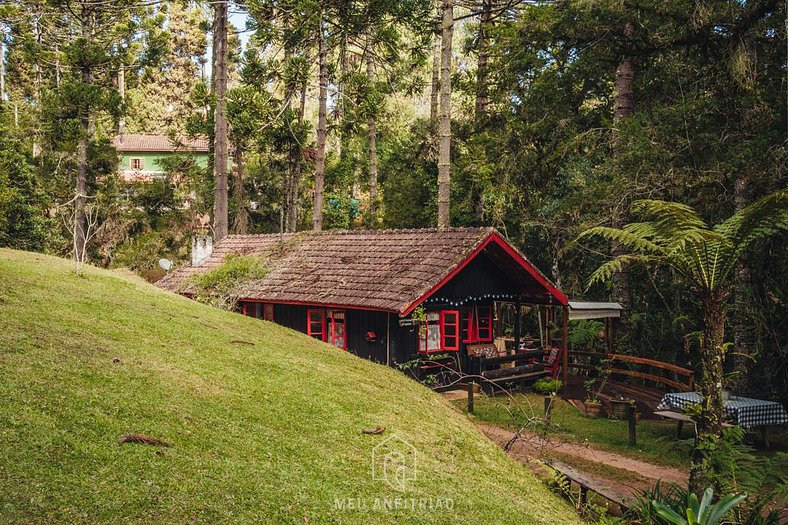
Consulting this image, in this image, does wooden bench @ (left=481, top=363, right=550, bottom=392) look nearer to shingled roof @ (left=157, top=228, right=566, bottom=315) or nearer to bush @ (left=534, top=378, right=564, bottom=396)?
bush @ (left=534, top=378, right=564, bottom=396)

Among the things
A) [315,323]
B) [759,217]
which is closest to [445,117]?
[315,323]

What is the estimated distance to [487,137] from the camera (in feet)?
80.0

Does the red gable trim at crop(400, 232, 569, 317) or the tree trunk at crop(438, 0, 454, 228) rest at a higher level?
the tree trunk at crop(438, 0, 454, 228)

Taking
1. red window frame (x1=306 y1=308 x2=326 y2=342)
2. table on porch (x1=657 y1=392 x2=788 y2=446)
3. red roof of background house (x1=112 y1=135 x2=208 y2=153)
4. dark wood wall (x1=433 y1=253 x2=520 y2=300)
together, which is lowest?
table on porch (x1=657 y1=392 x2=788 y2=446)

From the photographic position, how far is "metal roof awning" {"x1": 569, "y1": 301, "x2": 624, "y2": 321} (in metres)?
20.2

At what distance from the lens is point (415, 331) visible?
1878 centimetres

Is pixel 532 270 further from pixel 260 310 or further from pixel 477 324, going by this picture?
pixel 260 310

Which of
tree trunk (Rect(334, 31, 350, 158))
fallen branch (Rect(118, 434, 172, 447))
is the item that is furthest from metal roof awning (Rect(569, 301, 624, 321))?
fallen branch (Rect(118, 434, 172, 447))

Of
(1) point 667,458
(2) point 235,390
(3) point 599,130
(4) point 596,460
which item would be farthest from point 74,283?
(3) point 599,130

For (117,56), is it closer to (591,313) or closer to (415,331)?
(415,331)

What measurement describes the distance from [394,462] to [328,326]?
11.9 m

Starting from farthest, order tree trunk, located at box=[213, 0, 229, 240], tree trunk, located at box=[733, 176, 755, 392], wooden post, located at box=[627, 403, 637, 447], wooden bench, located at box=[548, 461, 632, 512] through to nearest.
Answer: tree trunk, located at box=[213, 0, 229, 240]
tree trunk, located at box=[733, 176, 755, 392]
wooden post, located at box=[627, 403, 637, 447]
wooden bench, located at box=[548, 461, 632, 512]

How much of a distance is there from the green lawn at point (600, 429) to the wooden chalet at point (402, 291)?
2.26 metres

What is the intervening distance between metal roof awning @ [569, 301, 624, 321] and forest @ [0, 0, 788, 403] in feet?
4.37
